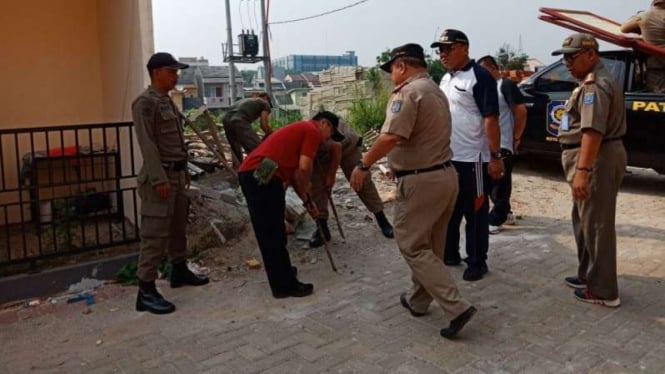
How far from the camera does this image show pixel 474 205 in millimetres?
4383

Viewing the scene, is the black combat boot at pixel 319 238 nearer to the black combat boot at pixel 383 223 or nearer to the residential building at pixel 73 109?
the black combat boot at pixel 383 223

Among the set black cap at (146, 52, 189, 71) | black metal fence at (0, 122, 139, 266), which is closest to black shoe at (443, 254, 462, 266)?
black cap at (146, 52, 189, 71)

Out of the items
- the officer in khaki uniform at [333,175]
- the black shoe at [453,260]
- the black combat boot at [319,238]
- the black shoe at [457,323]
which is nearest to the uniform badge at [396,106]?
Result: the black shoe at [457,323]

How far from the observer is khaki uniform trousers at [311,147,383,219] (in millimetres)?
5375

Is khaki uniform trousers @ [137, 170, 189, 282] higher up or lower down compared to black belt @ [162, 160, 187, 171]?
lower down

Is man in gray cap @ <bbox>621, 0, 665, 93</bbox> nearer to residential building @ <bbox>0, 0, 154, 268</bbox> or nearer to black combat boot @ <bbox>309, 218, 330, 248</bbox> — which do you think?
black combat boot @ <bbox>309, 218, 330, 248</bbox>

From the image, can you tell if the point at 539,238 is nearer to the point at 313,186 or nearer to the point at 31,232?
the point at 313,186

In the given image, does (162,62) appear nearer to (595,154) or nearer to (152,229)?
(152,229)

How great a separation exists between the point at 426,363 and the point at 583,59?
2.10 metres

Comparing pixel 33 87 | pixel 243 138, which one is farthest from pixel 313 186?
pixel 33 87

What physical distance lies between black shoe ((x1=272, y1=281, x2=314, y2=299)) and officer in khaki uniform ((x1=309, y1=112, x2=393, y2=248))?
98 cm

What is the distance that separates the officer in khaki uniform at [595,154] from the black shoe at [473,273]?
799mm

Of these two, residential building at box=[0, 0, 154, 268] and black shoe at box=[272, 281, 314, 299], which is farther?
residential building at box=[0, 0, 154, 268]

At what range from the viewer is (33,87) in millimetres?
5738
